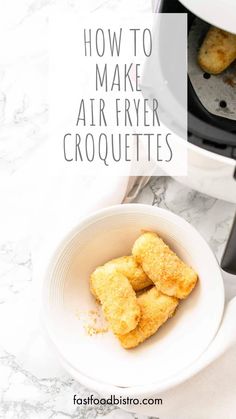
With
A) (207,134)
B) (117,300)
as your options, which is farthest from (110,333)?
(207,134)

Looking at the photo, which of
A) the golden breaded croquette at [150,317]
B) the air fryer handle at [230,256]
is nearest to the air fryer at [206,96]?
the air fryer handle at [230,256]

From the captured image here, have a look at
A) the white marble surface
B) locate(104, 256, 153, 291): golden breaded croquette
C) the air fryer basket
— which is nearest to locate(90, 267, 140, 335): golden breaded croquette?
locate(104, 256, 153, 291): golden breaded croquette

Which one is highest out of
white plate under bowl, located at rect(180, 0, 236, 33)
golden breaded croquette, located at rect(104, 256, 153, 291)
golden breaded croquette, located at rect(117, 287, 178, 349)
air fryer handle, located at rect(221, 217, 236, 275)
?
white plate under bowl, located at rect(180, 0, 236, 33)

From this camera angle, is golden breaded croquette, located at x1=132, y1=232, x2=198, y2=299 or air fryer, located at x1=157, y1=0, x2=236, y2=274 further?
golden breaded croquette, located at x1=132, y1=232, x2=198, y2=299

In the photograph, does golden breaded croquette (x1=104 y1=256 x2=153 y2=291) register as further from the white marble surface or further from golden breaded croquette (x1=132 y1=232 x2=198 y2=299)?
the white marble surface

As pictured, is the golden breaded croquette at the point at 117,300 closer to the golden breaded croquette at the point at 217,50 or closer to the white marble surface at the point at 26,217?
the white marble surface at the point at 26,217

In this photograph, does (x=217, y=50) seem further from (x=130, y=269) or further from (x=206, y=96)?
(x=130, y=269)
